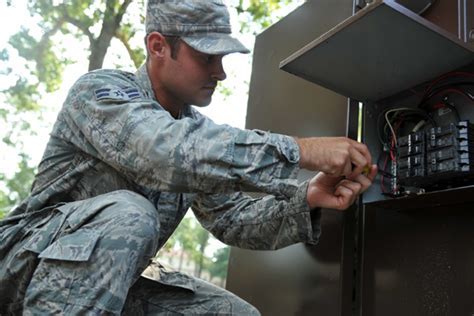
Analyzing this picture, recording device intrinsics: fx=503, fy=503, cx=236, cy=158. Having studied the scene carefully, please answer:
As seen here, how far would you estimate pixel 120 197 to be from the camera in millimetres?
1161

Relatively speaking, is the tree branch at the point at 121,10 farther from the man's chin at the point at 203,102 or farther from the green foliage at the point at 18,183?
the man's chin at the point at 203,102

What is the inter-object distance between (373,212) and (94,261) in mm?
869

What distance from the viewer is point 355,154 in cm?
121

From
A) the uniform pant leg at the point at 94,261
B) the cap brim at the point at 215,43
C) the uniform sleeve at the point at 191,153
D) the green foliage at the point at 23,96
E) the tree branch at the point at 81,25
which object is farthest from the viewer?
the green foliage at the point at 23,96

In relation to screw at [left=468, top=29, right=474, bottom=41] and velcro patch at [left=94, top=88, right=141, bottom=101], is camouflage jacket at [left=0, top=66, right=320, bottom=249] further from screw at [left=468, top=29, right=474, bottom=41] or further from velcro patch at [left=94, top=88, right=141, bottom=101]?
screw at [left=468, top=29, right=474, bottom=41]

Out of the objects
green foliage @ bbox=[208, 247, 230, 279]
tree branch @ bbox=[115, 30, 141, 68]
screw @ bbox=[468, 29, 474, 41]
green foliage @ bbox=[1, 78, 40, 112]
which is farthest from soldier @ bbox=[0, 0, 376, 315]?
green foliage @ bbox=[208, 247, 230, 279]

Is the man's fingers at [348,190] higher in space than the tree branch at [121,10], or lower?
lower

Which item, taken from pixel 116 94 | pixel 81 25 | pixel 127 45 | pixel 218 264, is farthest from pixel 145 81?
pixel 218 264

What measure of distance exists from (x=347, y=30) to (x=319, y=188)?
0.43 meters

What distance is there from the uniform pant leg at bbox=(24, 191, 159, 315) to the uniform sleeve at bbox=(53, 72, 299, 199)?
0.34ft

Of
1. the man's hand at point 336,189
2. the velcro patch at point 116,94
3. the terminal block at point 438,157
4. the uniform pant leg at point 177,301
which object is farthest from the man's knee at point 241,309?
the velcro patch at point 116,94

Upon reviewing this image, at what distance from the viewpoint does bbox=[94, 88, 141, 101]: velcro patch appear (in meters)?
1.25

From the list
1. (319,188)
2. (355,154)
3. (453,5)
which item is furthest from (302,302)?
(453,5)

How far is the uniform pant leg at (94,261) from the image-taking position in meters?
1.01
